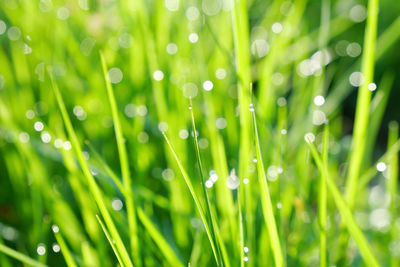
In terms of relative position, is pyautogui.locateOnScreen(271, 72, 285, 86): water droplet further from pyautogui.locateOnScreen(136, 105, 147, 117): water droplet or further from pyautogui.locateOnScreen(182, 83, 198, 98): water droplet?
pyautogui.locateOnScreen(136, 105, 147, 117): water droplet

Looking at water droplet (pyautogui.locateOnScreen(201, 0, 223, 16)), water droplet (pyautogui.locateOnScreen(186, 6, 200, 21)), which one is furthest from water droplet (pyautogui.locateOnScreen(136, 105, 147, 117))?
water droplet (pyautogui.locateOnScreen(201, 0, 223, 16))

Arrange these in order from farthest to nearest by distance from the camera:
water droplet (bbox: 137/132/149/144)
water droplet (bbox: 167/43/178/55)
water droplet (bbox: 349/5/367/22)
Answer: water droplet (bbox: 349/5/367/22), water droplet (bbox: 167/43/178/55), water droplet (bbox: 137/132/149/144)

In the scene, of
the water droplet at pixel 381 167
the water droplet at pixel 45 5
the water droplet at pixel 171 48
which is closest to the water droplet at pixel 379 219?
the water droplet at pixel 381 167

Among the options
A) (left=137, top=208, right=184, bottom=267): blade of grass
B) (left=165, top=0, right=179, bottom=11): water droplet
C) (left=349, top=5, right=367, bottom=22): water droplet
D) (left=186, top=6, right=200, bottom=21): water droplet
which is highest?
(left=349, top=5, right=367, bottom=22): water droplet

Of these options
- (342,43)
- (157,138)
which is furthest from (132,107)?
(342,43)

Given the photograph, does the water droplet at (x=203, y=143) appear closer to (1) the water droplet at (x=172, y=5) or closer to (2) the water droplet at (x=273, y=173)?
(2) the water droplet at (x=273, y=173)

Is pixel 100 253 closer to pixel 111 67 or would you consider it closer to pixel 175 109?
pixel 175 109

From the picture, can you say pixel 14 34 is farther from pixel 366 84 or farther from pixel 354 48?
pixel 354 48

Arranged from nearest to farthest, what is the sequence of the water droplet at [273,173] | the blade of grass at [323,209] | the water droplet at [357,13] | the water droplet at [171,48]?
the blade of grass at [323,209] → the water droplet at [273,173] → the water droplet at [171,48] → the water droplet at [357,13]

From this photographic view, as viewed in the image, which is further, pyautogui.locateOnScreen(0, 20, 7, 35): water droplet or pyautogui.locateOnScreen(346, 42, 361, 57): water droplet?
pyautogui.locateOnScreen(346, 42, 361, 57): water droplet

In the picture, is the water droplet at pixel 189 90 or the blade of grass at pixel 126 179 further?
the water droplet at pixel 189 90
